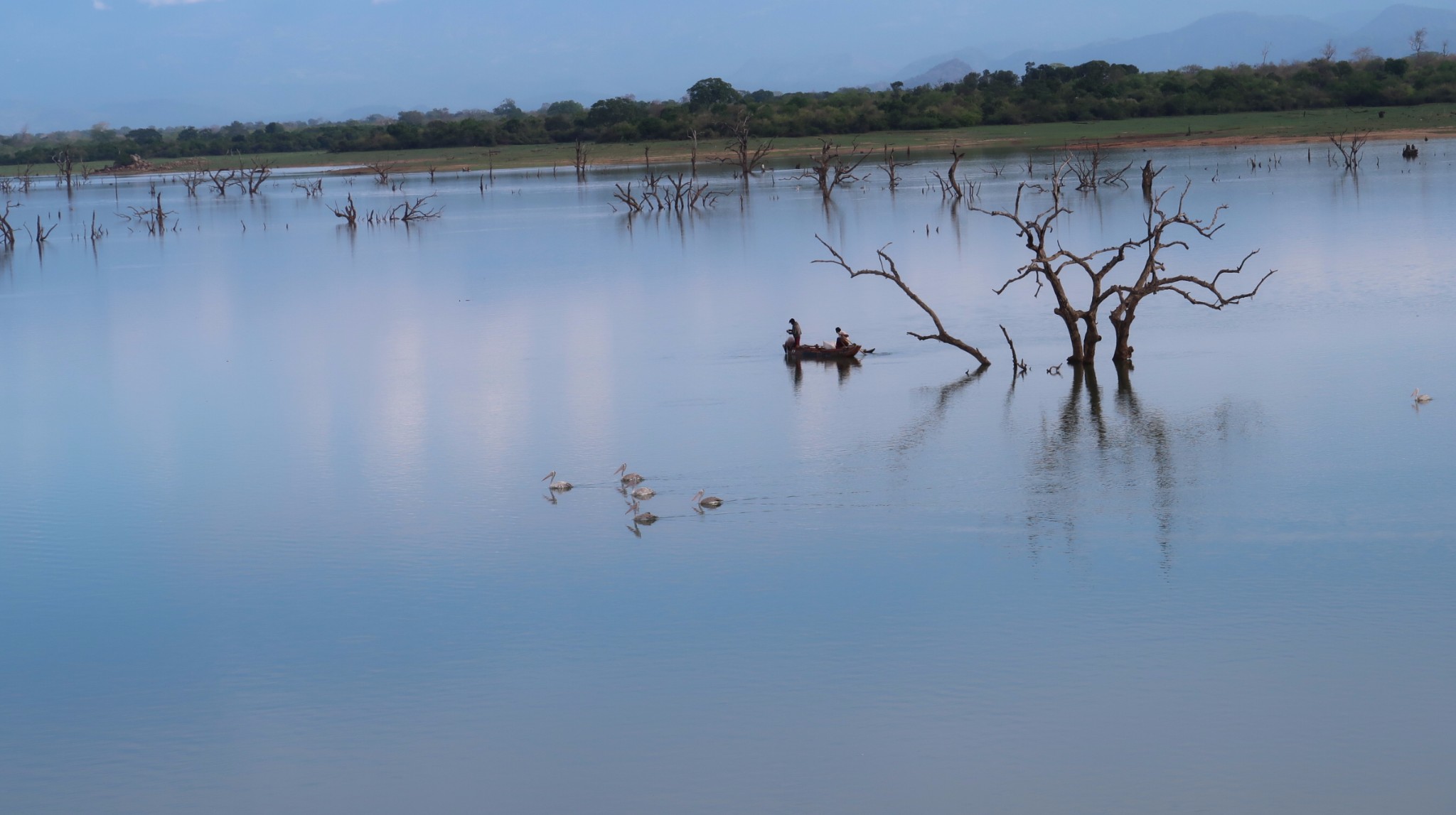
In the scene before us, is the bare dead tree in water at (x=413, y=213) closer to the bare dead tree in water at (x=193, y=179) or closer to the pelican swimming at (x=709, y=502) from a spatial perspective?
the bare dead tree in water at (x=193, y=179)

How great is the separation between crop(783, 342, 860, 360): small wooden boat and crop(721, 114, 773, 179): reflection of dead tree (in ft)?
111

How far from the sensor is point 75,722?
8617mm

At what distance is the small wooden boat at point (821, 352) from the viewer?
60.2 ft

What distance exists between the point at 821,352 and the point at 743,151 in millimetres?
36796

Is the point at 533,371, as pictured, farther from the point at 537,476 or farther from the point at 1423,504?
the point at 1423,504

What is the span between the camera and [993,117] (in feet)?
277

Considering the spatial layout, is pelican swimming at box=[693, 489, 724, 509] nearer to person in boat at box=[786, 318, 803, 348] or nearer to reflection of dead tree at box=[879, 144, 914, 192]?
person in boat at box=[786, 318, 803, 348]

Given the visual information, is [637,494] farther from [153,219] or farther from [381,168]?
[381,168]

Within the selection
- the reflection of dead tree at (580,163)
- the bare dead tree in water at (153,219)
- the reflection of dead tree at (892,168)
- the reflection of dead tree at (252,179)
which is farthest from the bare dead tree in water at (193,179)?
the reflection of dead tree at (892,168)

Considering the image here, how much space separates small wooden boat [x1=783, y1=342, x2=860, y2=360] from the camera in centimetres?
1834

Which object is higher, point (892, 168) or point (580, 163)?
point (580, 163)

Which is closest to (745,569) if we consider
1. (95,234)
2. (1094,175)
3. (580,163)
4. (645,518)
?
(645,518)

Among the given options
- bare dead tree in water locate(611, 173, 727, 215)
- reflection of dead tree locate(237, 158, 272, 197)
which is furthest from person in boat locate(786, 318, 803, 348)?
reflection of dead tree locate(237, 158, 272, 197)

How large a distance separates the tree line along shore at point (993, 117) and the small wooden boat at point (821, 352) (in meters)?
49.5
